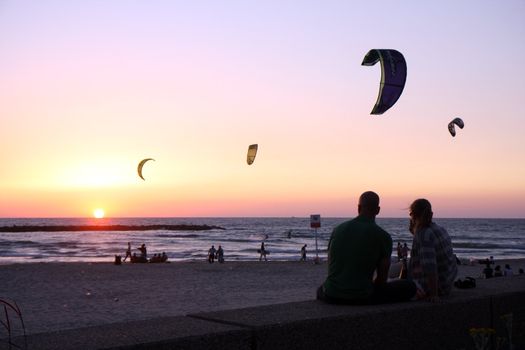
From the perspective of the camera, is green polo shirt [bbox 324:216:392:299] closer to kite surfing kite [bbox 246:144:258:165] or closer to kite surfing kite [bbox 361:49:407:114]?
kite surfing kite [bbox 361:49:407:114]

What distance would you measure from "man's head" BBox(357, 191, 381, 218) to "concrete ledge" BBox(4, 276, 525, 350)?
0.60m

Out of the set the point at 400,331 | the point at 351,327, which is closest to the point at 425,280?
the point at 400,331

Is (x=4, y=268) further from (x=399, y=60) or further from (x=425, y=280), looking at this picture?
(x=425, y=280)

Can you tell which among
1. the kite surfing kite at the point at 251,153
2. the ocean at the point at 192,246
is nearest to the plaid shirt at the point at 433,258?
the kite surfing kite at the point at 251,153

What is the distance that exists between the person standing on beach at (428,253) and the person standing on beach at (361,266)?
0.34 meters

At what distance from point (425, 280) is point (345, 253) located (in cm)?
63

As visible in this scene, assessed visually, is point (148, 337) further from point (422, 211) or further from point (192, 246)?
point (192, 246)

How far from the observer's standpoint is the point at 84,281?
18250 mm

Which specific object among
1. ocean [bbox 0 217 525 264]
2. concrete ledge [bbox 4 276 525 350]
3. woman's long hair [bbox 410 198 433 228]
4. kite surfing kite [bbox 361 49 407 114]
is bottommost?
ocean [bbox 0 217 525 264]

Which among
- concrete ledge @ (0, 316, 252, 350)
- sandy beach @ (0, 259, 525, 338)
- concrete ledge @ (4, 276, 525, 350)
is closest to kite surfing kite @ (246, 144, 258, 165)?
sandy beach @ (0, 259, 525, 338)

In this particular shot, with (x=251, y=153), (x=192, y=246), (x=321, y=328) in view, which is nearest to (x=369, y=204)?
(x=321, y=328)

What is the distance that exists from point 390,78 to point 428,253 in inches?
174

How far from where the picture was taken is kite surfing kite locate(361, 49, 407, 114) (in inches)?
318

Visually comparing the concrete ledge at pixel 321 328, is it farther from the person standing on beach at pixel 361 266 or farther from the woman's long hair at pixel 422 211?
the woman's long hair at pixel 422 211
